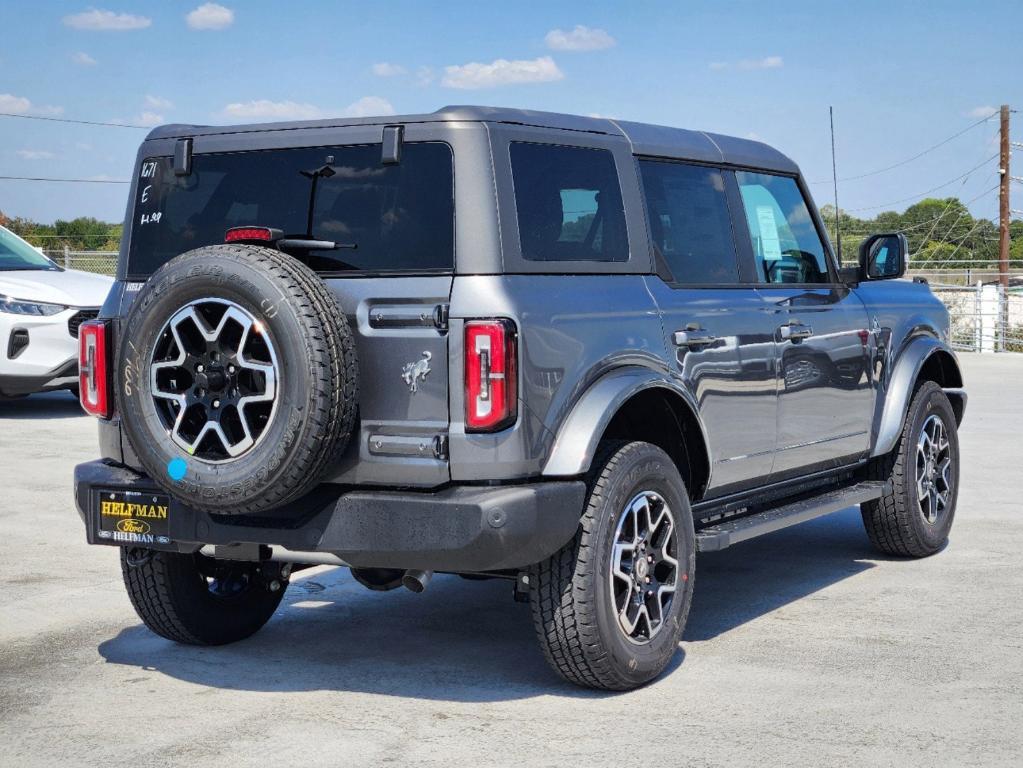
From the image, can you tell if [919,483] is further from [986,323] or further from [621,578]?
[986,323]

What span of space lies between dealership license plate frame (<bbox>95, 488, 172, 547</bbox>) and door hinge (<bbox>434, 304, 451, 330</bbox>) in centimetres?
117

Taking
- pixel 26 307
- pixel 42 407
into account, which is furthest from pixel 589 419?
pixel 42 407

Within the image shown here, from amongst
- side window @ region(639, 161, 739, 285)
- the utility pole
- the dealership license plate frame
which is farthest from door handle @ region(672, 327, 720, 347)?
the utility pole

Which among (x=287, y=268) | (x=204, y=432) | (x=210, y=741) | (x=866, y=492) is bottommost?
(x=210, y=741)

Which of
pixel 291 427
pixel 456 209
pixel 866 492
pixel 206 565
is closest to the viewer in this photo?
pixel 291 427

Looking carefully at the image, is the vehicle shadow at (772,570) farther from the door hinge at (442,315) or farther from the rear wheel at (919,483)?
the door hinge at (442,315)

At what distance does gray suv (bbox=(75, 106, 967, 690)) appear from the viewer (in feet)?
15.7

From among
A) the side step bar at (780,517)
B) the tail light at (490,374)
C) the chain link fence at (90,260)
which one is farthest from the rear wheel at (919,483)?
the chain link fence at (90,260)

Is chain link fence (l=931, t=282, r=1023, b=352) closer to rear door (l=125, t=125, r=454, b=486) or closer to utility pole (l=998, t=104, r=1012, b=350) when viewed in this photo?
utility pole (l=998, t=104, r=1012, b=350)

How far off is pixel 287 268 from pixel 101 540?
1330mm

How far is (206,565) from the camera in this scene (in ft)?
19.9

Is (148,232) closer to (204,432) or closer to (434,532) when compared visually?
(204,432)

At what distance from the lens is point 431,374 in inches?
190

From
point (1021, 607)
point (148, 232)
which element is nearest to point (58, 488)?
point (148, 232)
